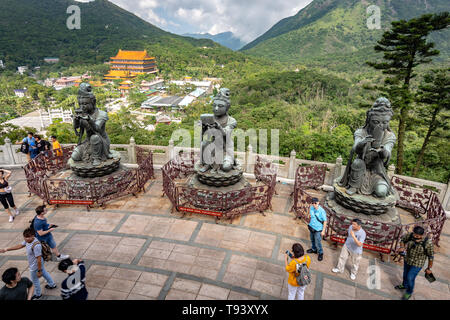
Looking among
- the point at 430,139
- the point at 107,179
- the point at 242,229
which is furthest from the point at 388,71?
the point at 107,179

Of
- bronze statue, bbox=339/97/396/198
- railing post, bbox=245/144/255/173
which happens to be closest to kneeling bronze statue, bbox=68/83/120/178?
railing post, bbox=245/144/255/173

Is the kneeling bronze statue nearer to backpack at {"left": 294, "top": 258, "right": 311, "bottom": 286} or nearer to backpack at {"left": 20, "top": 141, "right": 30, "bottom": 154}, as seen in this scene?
backpack at {"left": 20, "top": 141, "right": 30, "bottom": 154}

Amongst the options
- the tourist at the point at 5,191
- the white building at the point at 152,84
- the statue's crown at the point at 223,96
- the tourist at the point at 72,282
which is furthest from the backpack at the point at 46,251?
the white building at the point at 152,84

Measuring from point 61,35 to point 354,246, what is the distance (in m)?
111

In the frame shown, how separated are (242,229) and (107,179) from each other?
13.9ft

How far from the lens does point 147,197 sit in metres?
8.74

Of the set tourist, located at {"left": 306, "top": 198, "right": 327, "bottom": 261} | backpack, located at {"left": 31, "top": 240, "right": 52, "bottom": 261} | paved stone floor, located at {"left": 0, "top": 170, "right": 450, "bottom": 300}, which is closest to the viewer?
paved stone floor, located at {"left": 0, "top": 170, "right": 450, "bottom": 300}

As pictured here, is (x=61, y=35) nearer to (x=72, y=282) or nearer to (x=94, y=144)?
(x=94, y=144)

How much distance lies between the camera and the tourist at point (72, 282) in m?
3.77

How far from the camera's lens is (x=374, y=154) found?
6816 millimetres

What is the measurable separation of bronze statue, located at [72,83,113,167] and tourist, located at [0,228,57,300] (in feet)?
13.0

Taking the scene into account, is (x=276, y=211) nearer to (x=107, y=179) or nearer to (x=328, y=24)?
(x=107, y=179)

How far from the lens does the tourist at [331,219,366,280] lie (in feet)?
16.7

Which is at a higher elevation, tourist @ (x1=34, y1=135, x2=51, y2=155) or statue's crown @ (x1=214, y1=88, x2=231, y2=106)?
statue's crown @ (x1=214, y1=88, x2=231, y2=106)
